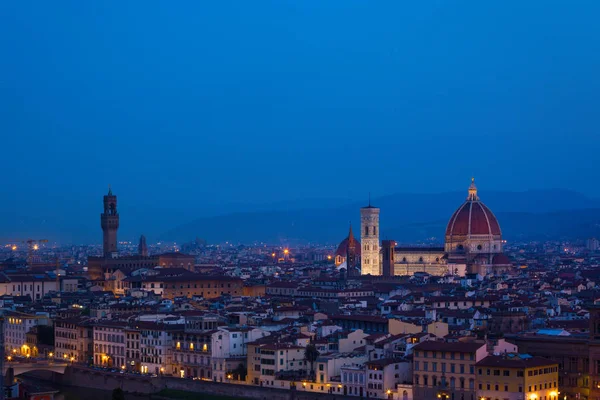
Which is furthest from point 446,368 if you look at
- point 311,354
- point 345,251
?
point 345,251

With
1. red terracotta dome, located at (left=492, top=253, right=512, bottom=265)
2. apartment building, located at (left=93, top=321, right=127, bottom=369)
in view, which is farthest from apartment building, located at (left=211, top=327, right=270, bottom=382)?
red terracotta dome, located at (left=492, top=253, right=512, bottom=265)

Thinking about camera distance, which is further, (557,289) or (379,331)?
(557,289)

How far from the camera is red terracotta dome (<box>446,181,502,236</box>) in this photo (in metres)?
120

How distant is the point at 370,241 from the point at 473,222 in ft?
31.7

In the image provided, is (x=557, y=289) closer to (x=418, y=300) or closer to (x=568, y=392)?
(x=418, y=300)

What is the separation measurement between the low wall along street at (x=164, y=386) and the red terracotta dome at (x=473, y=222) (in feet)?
215

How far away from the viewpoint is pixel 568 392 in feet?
153

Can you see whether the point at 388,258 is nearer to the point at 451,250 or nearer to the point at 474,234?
the point at 451,250

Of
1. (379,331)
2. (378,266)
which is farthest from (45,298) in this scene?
(378,266)

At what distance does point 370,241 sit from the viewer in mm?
121000

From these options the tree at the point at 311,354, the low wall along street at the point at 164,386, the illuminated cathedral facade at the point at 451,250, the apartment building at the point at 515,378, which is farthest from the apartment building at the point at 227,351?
the illuminated cathedral facade at the point at 451,250

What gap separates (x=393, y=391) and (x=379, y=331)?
1145cm

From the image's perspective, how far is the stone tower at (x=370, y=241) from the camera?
120 m

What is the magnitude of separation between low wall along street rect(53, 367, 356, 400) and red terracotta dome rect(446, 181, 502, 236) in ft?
215
